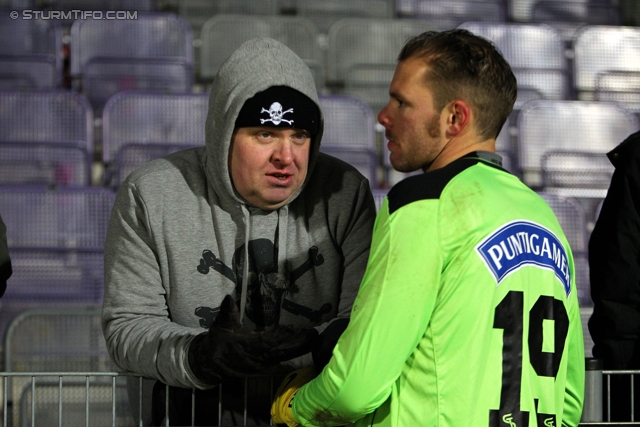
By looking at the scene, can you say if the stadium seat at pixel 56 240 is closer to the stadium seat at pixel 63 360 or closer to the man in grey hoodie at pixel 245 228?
the stadium seat at pixel 63 360

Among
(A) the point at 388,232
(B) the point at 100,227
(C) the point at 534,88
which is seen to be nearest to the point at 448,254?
(A) the point at 388,232

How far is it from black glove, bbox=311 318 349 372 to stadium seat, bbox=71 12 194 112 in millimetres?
3436

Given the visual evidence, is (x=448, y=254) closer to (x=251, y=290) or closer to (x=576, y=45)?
(x=251, y=290)

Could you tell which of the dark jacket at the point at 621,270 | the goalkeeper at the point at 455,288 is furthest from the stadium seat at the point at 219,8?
the goalkeeper at the point at 455,288

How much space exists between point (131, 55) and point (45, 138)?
815mm

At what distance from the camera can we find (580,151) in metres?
4.83

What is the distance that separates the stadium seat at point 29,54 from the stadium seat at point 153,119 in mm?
688

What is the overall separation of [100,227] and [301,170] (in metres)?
2.31

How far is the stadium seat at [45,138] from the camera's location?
4.34 meters

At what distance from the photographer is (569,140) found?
4.92 meters

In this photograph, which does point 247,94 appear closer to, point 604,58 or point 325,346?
point 325,346

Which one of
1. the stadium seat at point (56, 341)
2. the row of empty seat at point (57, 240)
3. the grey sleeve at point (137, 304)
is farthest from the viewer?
the row of empty seat at point (57, 240)

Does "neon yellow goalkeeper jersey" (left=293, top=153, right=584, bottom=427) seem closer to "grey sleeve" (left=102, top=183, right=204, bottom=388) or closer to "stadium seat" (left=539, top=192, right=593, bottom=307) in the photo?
"grey sleeve" (left=102, top=183, right=204, bottom=388)

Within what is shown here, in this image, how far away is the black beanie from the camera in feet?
5.82
